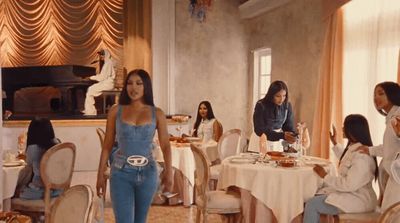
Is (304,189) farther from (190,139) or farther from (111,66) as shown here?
(111,66)

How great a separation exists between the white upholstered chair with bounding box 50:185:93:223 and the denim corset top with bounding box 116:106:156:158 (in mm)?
753

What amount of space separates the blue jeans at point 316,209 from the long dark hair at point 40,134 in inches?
98.3

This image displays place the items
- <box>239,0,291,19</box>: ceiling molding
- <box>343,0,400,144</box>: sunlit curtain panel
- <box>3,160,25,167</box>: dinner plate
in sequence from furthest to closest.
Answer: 1. <box>239,0,291,19</box>: ceiling molding
2. <box>343,0,400,144</box>: sunlit curtain panel
3. <box>3,160,25,167</box>: dinner plate

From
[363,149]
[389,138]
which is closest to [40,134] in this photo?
[363,149]

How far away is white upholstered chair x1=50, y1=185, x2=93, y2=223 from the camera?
2.75m

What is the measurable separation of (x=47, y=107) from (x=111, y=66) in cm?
303

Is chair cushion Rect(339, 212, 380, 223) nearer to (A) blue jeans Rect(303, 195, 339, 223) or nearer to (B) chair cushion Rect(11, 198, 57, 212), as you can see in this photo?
(A) blue jeans Rect(303, 195, 339, 223)

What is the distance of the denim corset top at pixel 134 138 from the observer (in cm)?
352

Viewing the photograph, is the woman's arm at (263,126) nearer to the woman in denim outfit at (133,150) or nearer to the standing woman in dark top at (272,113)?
the standing woman in dark top at (272,113)

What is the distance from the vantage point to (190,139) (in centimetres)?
718

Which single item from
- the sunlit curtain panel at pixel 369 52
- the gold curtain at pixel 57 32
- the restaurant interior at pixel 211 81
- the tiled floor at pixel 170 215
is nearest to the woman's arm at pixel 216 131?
the restaurant interior at pixel 211 81

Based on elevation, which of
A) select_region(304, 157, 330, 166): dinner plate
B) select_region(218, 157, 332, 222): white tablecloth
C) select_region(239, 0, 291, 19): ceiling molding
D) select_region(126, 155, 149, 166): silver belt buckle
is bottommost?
select_region(218, 157, 332, 222): white tablecloth

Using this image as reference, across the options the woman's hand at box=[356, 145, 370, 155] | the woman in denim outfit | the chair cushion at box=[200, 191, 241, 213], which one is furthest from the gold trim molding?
the woman's hand at box=[356, 145, 370, 155]

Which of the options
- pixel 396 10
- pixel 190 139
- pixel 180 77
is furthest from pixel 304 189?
pixel 180 77
